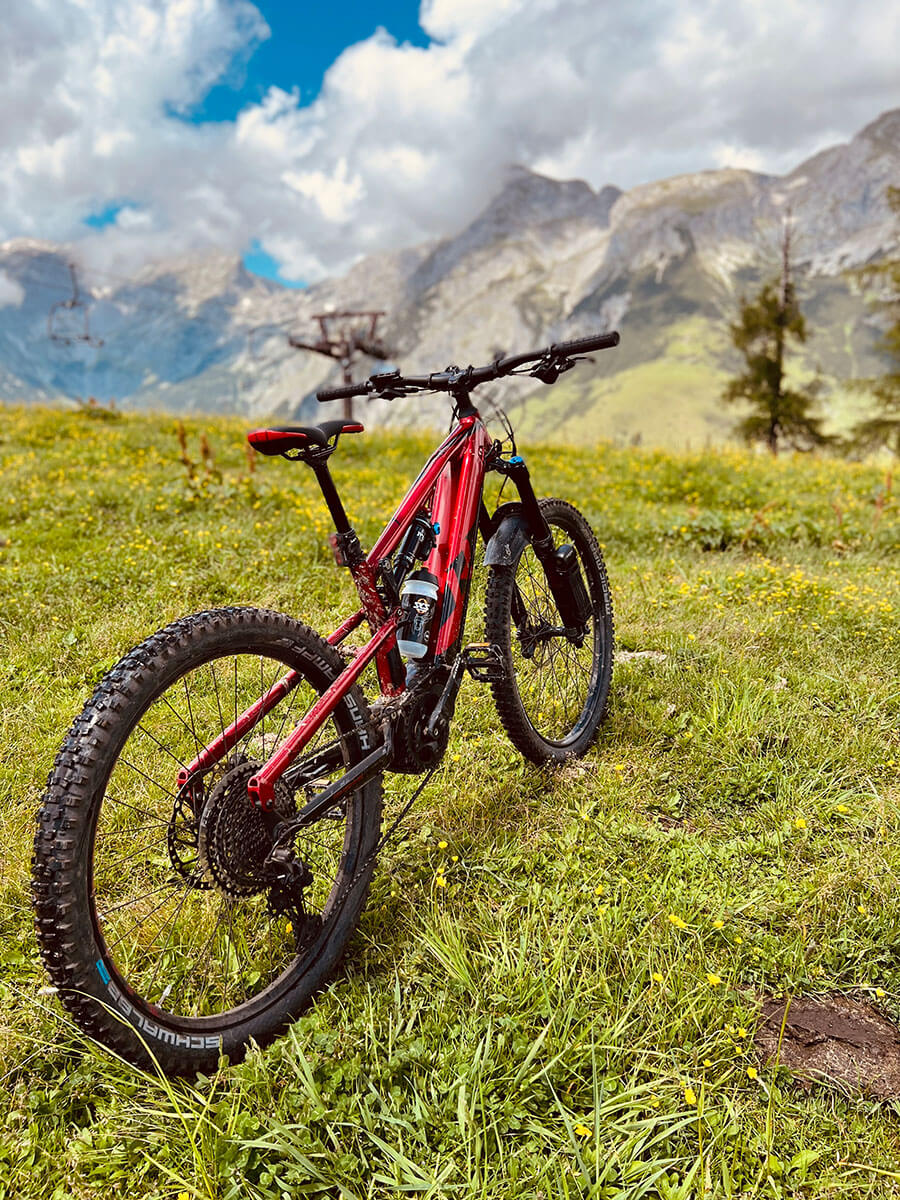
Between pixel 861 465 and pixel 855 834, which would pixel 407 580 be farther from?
pixel 861 465

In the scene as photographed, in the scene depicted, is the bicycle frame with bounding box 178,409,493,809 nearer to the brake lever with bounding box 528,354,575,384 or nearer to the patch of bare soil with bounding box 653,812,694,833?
the brake lever with bounding box 528,354,575,384

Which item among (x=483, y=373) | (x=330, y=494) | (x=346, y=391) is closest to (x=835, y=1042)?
(x=330, y=494)

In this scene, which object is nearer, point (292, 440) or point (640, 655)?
point (292, 440)

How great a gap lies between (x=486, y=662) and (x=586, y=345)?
4.82ft

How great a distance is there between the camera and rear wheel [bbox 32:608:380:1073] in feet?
6.15

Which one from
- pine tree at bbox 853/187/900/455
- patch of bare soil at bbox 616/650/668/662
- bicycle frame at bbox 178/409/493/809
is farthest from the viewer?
pine tree at bbox 853/187/900/455

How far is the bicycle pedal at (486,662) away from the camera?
3.25 meters

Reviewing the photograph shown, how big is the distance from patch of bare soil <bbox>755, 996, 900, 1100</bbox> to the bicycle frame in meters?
1.77

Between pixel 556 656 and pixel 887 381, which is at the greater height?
pixel 887 381

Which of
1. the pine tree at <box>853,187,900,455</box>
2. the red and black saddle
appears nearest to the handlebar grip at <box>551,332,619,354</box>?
the red and black saddle

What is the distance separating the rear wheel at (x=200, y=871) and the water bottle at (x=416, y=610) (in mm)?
350

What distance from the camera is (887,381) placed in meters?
23.9

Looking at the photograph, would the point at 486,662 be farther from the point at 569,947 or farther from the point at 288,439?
the point at 288,439

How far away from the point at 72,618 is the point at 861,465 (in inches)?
549
